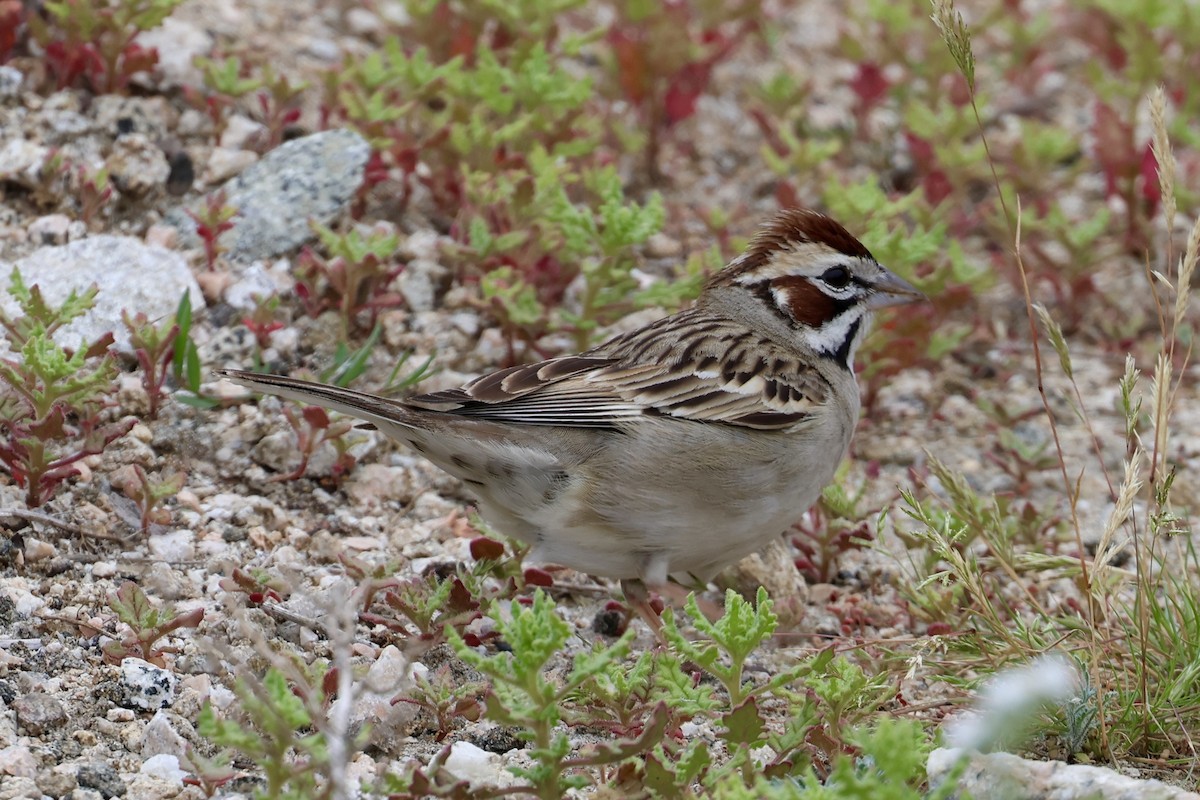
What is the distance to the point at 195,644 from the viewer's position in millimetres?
4340

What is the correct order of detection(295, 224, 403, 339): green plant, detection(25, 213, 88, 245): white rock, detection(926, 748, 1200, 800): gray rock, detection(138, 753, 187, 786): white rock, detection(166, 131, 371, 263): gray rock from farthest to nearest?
detection(166, 131, 371, 263): gray rock < detection(25, 213, 88, 245): white rock < detection(295, 224, 403, 339): green plant < detection(138, 753, 187, 786): white rock < detection(926, 748, 1200, 800): gray rock

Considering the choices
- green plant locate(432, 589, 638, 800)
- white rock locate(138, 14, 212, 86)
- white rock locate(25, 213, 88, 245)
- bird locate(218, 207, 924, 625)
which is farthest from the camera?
white rock locate(138, 14, 212, 86)

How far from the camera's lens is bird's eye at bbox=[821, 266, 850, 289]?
17.9ft

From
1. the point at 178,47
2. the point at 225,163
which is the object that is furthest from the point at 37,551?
the point at 178,47

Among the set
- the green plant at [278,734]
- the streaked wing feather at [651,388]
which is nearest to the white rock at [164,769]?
the green plant at [278,734]

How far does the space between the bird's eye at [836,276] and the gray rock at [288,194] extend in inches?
80.8

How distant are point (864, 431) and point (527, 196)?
1.70 meters

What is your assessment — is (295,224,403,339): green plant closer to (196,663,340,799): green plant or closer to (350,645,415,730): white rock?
(350,645,415,730): white rock

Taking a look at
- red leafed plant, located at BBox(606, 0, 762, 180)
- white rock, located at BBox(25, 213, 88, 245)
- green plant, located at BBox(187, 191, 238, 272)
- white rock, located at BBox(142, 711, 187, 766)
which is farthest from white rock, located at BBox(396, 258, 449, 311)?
white rock, located at BBox(142, 711, 187, 766)

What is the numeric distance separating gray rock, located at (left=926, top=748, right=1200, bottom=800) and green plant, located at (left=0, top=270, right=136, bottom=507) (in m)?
2.69

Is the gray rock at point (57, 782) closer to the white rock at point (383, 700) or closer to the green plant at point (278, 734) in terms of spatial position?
the green plant at point (278, 734)

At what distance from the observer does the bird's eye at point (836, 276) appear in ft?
17.9

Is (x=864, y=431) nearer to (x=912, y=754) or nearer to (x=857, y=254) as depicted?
(x=857, y=254)

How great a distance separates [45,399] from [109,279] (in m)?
1.13
